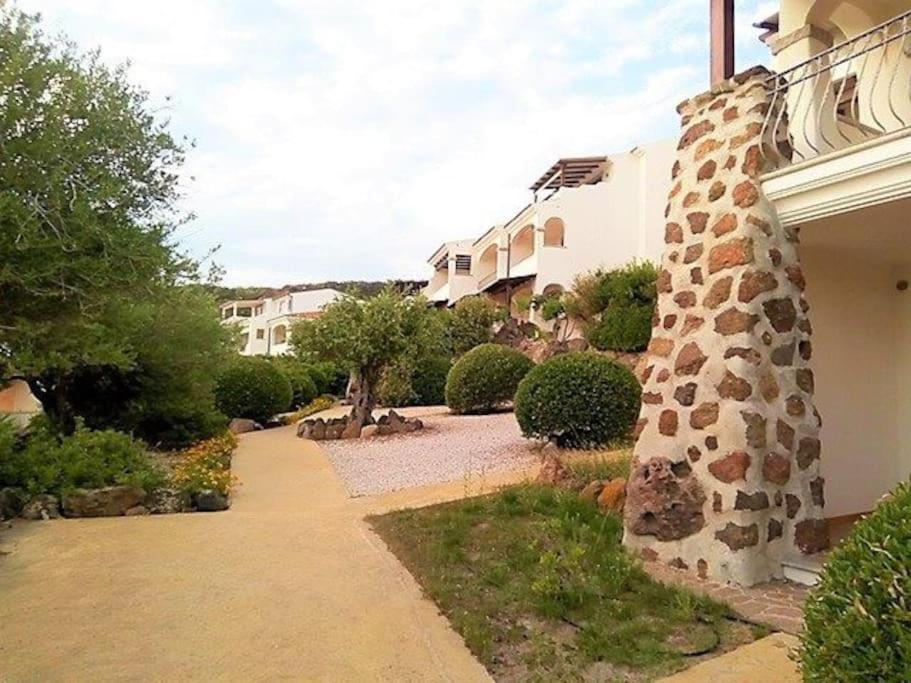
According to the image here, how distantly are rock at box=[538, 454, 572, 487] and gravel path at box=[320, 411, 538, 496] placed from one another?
3.97 feet

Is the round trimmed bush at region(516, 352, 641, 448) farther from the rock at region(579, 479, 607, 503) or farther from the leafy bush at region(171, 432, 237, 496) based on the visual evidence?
the leafy bush at region(171, 432, 237, 496)

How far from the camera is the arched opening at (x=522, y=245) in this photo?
28.6 metres

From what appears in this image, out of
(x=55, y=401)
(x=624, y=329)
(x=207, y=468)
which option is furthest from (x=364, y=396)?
(x=624, y=329)

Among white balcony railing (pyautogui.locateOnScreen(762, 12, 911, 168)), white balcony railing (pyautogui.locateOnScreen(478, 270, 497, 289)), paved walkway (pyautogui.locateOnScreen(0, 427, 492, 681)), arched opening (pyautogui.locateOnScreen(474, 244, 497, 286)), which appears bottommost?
paved walkway (pyautogui.locateOnScreen(0, 427, 492, 681))

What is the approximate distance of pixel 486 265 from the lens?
33.3 m

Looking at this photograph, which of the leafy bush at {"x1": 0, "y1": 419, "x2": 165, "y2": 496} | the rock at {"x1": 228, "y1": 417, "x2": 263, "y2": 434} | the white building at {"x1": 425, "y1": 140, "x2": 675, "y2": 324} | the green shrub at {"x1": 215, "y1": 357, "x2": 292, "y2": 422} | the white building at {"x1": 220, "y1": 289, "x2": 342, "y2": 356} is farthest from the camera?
the white building at {"x1": 220, "y1": 289, "x2": 342, "y2": 356}

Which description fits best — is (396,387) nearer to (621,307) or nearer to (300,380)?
(300,380)

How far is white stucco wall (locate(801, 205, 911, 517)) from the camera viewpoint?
18.1 feet

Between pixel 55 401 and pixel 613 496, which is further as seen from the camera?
pixel 55 401

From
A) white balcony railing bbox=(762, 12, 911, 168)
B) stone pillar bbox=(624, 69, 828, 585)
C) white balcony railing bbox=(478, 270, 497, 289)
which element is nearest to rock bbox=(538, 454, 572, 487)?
stone pillar bbox=(624, 69, 828, 585)

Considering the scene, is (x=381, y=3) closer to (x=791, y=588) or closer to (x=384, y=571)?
(x=384, y=571)

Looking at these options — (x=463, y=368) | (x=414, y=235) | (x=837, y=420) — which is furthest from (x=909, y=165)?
(x=414, y=235)

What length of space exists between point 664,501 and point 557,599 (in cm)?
123

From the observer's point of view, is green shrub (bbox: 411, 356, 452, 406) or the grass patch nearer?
the grass patch
